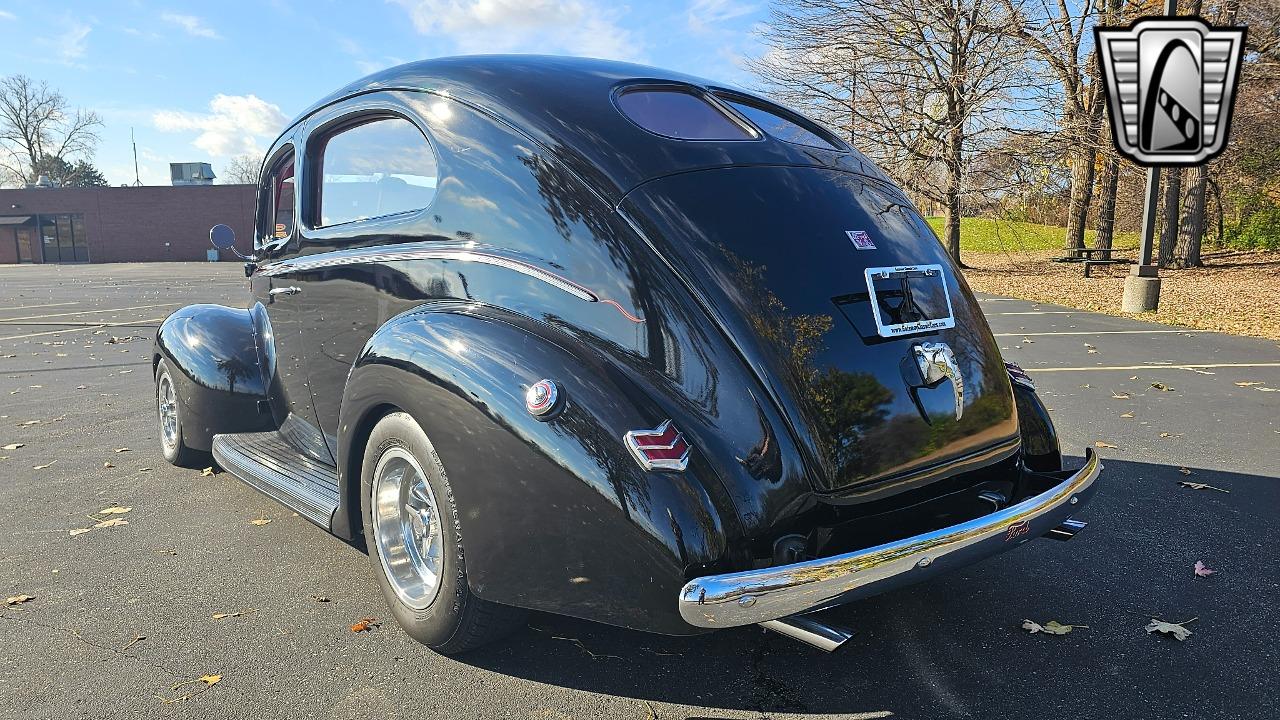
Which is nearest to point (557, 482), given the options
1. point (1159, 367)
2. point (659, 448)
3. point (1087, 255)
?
point (659, 448)

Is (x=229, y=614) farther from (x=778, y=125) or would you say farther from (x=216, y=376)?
(x=778, y=125)

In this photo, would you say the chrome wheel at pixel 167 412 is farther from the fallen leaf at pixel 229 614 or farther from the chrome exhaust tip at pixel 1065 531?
the chrome exhaust tip at pixel 1065 531

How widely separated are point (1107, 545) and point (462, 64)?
351 cm

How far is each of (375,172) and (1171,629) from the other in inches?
143

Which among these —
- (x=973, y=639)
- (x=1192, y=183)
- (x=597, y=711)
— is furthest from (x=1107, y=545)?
(x=1192, y=183)

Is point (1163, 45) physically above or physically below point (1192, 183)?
above

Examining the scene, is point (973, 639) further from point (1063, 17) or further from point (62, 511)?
point (1063, 17)

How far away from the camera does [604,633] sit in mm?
3029

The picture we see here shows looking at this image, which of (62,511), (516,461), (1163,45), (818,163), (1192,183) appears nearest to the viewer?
(516,461)

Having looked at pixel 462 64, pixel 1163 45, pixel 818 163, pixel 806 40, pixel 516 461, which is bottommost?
pixel 516 461

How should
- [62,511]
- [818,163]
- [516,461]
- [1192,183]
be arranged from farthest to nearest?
1. [1192,183]
2. [62,511]
3. [818,163]
4. [516,461]

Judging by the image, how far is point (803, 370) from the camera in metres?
2.51

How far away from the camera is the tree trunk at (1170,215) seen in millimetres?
20500

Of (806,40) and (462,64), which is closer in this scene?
(462,64)
